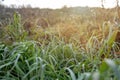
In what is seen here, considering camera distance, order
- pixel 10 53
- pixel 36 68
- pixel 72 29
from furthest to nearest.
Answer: pixel 72 29 < pixel 10 53 < pixel 36 68

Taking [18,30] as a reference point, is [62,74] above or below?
below

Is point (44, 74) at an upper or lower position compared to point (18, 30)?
lower

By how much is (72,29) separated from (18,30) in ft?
3.28

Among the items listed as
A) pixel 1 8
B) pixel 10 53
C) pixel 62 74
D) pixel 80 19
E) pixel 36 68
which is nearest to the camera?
pixel 36 68

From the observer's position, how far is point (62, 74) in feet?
6.66

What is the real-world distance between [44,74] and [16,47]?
1.57 feet

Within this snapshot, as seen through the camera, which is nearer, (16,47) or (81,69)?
(81,69)

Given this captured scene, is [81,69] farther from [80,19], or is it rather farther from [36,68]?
[80,19]

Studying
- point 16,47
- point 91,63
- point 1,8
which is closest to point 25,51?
point 16,47

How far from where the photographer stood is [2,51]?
7.84ft

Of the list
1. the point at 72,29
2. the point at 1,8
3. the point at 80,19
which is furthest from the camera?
the point at 1,8

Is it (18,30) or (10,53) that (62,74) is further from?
(18,30)

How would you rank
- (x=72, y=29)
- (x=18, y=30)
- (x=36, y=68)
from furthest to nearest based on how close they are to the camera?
(x=72, y=29)
(x=18, y=30)
(x=36, y=68)

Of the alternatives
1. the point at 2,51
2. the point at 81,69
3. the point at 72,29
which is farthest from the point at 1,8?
the point at 81,69
